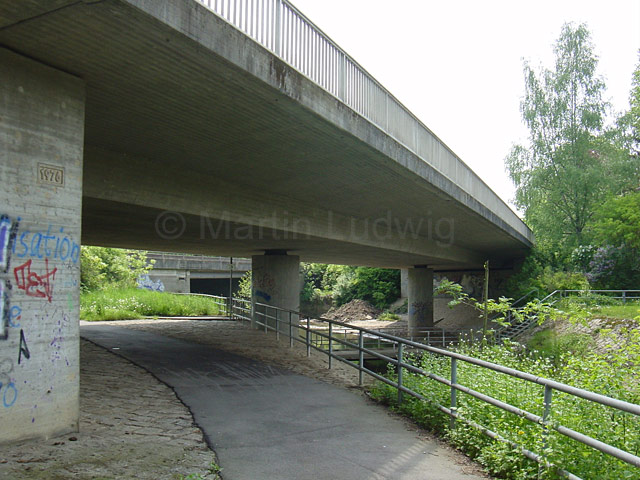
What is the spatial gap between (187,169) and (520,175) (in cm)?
2916

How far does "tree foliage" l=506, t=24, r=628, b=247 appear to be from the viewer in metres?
31.9

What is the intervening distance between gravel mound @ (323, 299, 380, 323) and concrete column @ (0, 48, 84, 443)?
39.4 meters

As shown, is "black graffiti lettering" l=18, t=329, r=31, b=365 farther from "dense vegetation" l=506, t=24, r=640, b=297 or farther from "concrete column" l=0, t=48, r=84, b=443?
"dense vegetation" l=506, t=24, r=640, b=297

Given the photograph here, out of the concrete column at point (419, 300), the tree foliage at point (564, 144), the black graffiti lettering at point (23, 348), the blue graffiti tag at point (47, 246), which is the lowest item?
the concrete column at point (419, 300)

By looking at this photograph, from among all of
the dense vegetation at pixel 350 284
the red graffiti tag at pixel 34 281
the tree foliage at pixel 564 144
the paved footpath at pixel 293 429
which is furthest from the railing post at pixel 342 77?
the dense vegetation at pixel 350 284

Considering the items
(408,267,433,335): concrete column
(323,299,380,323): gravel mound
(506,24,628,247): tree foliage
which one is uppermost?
(506,24,628,247): tree foliage

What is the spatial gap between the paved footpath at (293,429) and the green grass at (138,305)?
41.1ft

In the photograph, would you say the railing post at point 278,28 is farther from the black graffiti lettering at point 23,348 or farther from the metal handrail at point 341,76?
the black graffiti lettering at point 23,348

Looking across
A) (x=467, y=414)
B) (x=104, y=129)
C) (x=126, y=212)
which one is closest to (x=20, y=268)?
(x=104, y=129)

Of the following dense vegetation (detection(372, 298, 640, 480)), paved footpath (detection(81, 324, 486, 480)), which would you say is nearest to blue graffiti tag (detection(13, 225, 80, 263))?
paved footpath (detection(81, 324, 486, 480))

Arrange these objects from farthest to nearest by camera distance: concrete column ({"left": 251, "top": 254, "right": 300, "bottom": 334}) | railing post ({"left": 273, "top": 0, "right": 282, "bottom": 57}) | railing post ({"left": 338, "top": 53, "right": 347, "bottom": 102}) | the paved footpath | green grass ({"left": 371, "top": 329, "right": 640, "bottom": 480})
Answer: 1. concrete column ({"left": 251, "top": 254, "right": 300, "bottom": 334})
2. railing post ({"left": 338, "top": 53, "right": 347, "bottom": 102})
3. railing post ({"left": 273, "top": 0, "right": 282, "bottom": 57})
4. the paved footpath
5. green grass ({"left": 371, "top": 329, "right": 640, "bottom": 480})

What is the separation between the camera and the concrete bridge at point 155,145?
4809mm

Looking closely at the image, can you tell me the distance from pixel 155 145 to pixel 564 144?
3077 centimetres

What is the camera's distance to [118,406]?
6559mm
